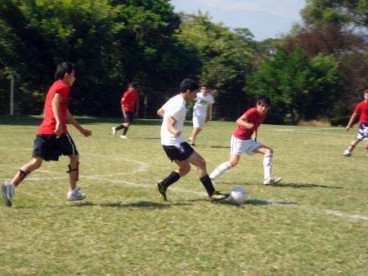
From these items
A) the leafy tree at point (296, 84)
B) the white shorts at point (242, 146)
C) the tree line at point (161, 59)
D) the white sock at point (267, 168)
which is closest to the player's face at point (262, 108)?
the white shorts at point (242, 146)

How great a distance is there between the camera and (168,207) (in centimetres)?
799

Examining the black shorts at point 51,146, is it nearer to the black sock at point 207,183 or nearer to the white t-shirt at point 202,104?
the black sock at point 207,183

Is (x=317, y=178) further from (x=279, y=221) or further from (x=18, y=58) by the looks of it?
(x=18, y=58)

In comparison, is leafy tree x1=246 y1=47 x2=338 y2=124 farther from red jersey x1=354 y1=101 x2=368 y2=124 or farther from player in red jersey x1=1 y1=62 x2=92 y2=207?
player in red jersey x1=1 y1=62 x2=92 y2=207

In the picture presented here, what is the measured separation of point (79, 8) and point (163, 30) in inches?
331

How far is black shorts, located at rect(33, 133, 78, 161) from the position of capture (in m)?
7.76

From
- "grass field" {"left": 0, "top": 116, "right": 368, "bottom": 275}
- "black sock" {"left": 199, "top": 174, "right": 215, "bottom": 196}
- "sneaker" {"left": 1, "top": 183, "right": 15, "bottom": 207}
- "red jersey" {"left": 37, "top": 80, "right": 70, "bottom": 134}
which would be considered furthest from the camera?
"black sock" {"left": 199, "top": 174, "right": 215, "bottom": 196}

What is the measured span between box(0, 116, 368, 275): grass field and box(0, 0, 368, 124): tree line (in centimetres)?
1849

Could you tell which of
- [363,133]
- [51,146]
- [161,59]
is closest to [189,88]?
[51,146]

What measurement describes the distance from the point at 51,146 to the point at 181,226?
2117 millimetres

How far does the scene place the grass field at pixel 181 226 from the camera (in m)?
5.62

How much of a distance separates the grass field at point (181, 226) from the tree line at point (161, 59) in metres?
18.5

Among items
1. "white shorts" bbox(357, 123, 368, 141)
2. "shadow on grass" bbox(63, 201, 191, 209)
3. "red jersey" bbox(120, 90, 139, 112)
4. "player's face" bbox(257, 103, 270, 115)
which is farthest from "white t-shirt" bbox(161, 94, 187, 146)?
"red jersey" bbox(120, 90, 139, 112)

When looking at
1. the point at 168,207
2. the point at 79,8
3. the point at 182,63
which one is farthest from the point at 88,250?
the point at 182,63
